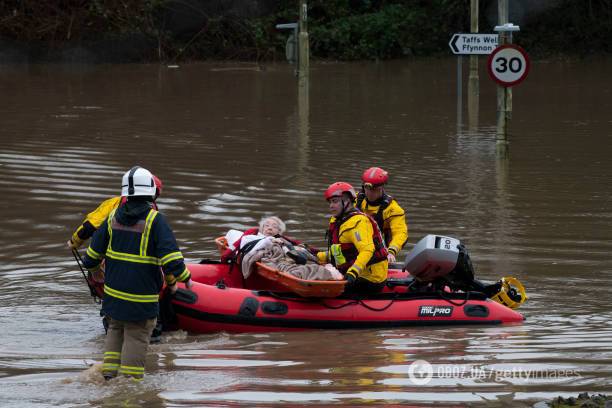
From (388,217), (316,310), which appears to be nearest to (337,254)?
(316,310)

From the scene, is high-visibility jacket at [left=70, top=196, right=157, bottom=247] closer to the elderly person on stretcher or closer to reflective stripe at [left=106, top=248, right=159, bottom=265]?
the elderly person on stretcher

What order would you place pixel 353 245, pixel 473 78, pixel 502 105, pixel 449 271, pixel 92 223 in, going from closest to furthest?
pixel 92 223 < pixel 353 245 < pixel 449 271 < pixel 502 105 < pixel 473 78

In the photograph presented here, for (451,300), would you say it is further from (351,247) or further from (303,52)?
(303,52)

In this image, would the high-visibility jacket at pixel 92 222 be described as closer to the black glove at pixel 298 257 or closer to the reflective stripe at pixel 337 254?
the black glove at pixel 298 257

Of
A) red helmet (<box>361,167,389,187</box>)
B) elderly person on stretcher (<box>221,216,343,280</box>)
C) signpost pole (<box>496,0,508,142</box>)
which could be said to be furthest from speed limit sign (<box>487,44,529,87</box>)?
elderly person on stretcher (<box>221,216,343,280</box>)

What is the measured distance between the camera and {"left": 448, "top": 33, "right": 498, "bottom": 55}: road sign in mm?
22672

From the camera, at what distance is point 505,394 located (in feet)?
24.5

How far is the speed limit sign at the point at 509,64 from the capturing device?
17.8 metres

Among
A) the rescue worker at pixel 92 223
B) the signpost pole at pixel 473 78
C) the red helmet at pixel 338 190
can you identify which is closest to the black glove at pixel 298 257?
the red helmet at pixel 338 190

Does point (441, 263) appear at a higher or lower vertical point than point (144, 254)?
lower

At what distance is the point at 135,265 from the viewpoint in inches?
331

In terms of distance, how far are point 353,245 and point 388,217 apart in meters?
1.32

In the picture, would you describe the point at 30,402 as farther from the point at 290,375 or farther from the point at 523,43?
the point at 523,43

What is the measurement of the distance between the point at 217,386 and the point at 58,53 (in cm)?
2961
